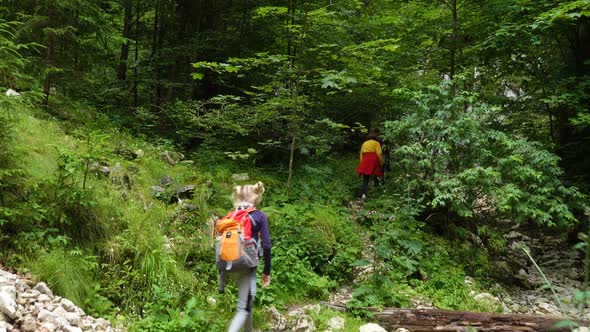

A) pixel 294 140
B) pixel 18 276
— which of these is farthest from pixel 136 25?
pixel 18 276

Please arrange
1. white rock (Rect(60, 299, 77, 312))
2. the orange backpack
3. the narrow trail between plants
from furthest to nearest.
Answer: the narrow trail between plants → the orange backpack → white rock (Rect(60, 299, 77, 312))

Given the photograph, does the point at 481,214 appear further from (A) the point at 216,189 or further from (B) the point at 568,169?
(A) the point at 216,189

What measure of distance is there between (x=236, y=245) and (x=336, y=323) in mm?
2198

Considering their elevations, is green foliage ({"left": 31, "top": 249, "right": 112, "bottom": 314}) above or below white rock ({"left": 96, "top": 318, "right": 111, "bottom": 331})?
above

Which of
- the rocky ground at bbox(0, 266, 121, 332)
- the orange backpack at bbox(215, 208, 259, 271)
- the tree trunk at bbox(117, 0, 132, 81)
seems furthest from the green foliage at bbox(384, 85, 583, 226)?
Result: the tree trunk at bbox(117, 0, 132, 81)

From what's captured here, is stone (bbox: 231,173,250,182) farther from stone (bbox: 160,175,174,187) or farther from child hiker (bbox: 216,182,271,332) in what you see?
child hiker (bbox: 216,182,271,332)

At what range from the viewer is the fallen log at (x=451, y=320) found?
549 centimetres

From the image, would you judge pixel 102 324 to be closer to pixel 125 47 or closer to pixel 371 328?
pixel 371 328

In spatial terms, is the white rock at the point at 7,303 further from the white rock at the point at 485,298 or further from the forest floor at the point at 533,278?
the white rock at the point at 485,298

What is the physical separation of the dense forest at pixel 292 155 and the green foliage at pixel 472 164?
47mm

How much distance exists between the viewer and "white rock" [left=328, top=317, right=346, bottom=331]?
5293mm

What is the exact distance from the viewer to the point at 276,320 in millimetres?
5281

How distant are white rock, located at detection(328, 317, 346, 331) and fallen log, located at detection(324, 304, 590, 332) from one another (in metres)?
0.39

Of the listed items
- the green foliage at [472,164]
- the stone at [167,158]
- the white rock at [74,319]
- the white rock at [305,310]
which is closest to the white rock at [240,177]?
the stone at [167,158]
